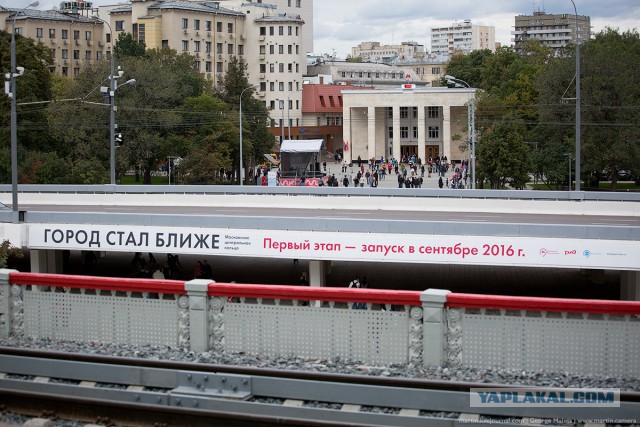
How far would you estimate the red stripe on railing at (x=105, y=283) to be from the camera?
15.4 meters

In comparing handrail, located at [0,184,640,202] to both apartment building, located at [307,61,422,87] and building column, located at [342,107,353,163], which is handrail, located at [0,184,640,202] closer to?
building column, located at [342,107,353,163]

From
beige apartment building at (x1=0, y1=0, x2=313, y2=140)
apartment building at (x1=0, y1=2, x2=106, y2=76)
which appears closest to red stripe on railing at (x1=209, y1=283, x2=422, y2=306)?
beige apartment building at (x1=0, y1=0, x2=313, y2=140)

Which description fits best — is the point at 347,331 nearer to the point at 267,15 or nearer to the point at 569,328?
the point at 569,328

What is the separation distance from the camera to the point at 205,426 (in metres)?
11.9

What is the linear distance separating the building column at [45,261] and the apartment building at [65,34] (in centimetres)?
9372

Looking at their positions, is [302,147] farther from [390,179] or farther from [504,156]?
[390,179]

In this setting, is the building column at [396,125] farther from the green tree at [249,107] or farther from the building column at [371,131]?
the green tree at [249,107]

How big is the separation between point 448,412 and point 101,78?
194 ft

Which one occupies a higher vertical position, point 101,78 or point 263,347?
point 101,78

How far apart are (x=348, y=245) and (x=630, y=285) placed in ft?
25.8

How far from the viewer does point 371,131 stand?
107625 mm

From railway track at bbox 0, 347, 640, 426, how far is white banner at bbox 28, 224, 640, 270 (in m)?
12.4

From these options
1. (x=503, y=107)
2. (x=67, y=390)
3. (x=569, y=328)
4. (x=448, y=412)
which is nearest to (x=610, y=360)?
(x=569, y=328)

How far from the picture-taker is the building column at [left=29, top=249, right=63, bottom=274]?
3067 cm
